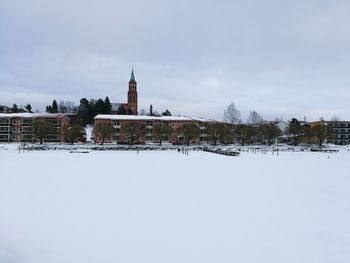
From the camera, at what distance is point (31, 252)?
9.11m

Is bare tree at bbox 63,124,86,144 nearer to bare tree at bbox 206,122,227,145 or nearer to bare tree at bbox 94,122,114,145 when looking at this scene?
bare tree at bbox 94,122,114,145

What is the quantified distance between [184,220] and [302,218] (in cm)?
408

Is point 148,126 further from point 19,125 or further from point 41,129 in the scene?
point 19,125

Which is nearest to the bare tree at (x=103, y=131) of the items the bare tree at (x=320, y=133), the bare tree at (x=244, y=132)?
the bare tree at (x=244, y=132)

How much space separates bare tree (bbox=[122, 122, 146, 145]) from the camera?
83800 millimetres

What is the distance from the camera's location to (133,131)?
8412cm

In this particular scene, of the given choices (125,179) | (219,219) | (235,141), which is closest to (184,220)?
(219,219)

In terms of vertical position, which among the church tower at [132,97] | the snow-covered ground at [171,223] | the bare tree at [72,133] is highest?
the church tower at [132,97]

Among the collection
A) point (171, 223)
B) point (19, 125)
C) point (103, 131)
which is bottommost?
point (171, 223)

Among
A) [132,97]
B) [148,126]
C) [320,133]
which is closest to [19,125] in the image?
[148,126]

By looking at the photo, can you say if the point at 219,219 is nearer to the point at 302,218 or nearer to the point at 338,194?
the point at 302,218

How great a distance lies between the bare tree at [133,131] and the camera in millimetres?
83800

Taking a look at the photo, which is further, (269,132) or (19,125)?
(19,125)

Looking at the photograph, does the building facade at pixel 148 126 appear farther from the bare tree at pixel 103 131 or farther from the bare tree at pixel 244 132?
the bare tree at pixel 244 132
